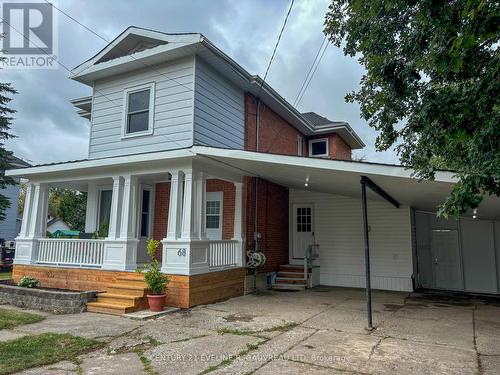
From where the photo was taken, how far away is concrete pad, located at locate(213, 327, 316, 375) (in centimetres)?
426

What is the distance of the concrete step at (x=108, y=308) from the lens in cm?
725

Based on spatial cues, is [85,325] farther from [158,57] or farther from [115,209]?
[158,57]

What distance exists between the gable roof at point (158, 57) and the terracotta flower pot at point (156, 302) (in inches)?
238

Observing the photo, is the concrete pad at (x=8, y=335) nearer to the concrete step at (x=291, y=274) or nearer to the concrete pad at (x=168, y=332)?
the concrete pad at (x=168, y=332)

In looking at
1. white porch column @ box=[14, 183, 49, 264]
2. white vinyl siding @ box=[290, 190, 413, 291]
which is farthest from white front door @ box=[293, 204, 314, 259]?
white porch column @ box=[14, 183, 49, 264]

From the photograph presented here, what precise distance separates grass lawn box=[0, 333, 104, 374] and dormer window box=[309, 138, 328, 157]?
12444 millimetres

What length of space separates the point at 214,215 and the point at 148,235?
2.38 metres

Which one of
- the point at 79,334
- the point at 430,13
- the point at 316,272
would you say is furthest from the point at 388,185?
the point at 79,334

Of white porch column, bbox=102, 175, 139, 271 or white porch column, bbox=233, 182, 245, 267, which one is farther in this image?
white porch column, bbox=233, 182, 245, 267

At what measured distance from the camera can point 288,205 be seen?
1259 cm

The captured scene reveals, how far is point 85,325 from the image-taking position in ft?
20.9

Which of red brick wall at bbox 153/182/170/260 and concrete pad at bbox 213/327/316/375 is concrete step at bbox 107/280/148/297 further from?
concrete pad at bbox 213/327/316/375

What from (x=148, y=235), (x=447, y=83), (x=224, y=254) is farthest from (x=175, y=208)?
(x=447, y=83)

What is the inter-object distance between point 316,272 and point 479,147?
28.3 feet
